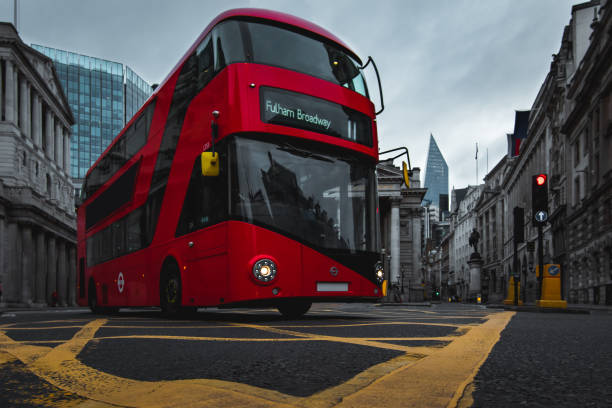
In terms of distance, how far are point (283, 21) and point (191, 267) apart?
3846 mm

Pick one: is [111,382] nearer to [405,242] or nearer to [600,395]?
[600,395]

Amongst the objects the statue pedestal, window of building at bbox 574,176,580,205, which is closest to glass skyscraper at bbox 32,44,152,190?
→ the statue pedestal

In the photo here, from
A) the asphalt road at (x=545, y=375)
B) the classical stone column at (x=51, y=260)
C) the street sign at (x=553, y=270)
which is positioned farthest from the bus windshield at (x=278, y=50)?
the classical stone column at (x=51, y=260)

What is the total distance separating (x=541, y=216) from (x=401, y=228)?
2188 inches

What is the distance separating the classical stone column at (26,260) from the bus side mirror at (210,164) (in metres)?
41.5

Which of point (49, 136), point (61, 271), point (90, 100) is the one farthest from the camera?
point (90, 100)

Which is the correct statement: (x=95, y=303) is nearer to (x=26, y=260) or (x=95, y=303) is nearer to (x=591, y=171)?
(x=591, y=171)

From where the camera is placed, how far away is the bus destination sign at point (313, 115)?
804 centimetres

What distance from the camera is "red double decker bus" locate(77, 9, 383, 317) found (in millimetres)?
7730

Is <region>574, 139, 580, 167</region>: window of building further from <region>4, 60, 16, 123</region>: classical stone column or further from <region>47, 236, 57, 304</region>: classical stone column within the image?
<region>47, 236, 57, 304</region>: classical stone column

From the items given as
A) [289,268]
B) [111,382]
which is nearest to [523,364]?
[111,382]

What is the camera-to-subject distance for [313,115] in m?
8.38

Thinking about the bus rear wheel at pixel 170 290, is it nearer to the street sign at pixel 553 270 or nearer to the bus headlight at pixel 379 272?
the bus headlight at pixel 379 272

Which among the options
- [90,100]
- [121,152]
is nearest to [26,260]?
[121,152]
